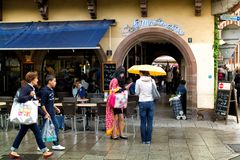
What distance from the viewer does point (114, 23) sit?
14.9 m

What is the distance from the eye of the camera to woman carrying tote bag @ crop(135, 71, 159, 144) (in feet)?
33.1

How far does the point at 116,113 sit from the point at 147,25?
16.0 feet

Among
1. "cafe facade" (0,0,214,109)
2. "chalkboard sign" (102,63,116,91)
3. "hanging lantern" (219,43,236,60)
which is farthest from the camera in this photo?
"hanging lantern" (219,43,236,60)

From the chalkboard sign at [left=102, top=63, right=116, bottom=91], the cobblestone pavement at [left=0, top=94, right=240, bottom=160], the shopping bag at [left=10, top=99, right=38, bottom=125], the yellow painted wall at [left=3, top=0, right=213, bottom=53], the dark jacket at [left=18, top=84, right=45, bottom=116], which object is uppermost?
the yellow painted wall at [left=3, top=0, right=213, bottom=53]

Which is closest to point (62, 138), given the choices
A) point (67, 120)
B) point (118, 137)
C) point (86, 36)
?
point (118, 137)

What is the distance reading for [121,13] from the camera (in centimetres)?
1496

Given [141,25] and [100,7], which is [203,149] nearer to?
[141,25]

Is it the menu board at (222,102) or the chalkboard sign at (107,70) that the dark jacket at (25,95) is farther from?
the menu board at (222,102)

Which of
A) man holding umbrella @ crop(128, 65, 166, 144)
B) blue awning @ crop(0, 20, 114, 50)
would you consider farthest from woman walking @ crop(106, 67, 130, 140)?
blue awning @ crop(0, 20, 114, 50)

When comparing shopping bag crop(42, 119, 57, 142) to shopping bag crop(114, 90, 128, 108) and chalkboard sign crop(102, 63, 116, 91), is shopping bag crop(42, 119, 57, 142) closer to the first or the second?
shopping bag crop(114, 90, 128, 108)

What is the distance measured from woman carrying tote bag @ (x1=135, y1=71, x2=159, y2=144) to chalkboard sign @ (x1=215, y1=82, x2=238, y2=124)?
4451 millimetres

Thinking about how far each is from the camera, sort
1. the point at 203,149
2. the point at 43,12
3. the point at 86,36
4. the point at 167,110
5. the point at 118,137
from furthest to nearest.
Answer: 1. the point at 167,110
2. the point at 43,12
3. the point at 86,36
4. the point at 118,137
5. the point at 203,149

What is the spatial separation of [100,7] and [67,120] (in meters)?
4.03

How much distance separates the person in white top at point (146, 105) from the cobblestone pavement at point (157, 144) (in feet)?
0.99
